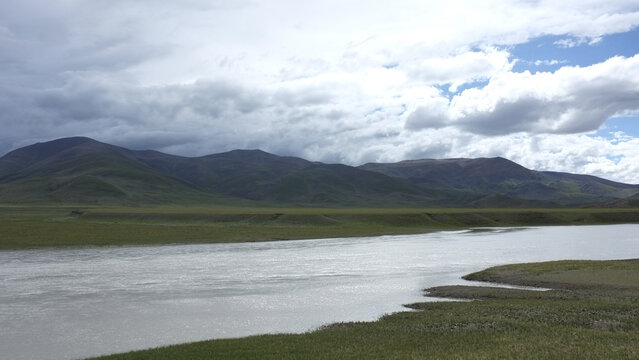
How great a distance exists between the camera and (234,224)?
142 m

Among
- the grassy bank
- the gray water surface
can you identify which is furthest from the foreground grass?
the grassy bank

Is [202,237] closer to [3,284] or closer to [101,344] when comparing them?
[3,284]

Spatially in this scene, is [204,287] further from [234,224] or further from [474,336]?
A: [234,224]

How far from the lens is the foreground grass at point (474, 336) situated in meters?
25.9

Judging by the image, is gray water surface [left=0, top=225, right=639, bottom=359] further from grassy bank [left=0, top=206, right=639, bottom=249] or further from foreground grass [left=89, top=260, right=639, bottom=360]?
grassy bank [left=0, top=206, right=639, bottom=249]

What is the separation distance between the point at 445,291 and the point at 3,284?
39982mm

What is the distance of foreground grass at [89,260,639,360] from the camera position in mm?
25875

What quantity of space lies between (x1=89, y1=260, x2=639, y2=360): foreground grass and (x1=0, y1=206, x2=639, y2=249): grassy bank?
73332mm

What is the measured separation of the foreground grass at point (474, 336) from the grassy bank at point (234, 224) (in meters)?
73.3

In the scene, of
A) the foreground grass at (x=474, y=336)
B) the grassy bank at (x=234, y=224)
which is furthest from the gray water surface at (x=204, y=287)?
the grassy bank at (x=234, y=224)

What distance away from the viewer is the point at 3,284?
52812 mm

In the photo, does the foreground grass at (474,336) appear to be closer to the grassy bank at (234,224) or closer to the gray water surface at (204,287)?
the gray water surface at (204,287)

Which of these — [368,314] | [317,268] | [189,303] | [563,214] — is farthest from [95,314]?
[563,214]

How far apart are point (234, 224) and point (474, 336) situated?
116497 millimetres
